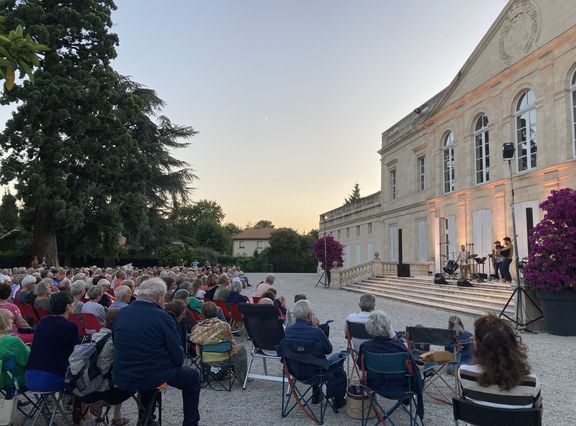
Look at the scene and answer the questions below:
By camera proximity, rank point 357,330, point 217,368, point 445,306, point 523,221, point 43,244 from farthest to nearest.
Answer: point 43,244, point 523,221, point 445,306, point 217,368, point 357,330

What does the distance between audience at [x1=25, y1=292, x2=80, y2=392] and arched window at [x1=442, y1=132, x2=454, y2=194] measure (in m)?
18.7

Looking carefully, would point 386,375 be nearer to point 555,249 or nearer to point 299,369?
point 299,369

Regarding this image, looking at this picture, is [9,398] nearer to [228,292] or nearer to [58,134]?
[228,292]

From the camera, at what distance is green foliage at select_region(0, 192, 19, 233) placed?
19987 millimetres

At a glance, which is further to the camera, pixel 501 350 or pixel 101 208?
pixel 101 208

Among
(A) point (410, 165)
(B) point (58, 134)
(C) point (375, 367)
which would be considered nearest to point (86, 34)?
(B) point (58, 134)

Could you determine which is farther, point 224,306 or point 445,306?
point 445,306

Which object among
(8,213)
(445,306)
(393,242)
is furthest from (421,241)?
(8,213)

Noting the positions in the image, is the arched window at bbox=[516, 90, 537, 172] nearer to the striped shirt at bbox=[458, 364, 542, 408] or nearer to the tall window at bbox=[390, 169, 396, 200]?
the tall window at bbox=[390, 169, 396, 200]

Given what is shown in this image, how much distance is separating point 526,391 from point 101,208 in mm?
21676

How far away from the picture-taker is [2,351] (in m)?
3.68

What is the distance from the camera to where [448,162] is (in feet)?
67.5

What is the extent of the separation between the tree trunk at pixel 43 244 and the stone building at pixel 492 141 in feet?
54.7

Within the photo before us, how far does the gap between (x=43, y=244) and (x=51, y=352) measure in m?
18.5
